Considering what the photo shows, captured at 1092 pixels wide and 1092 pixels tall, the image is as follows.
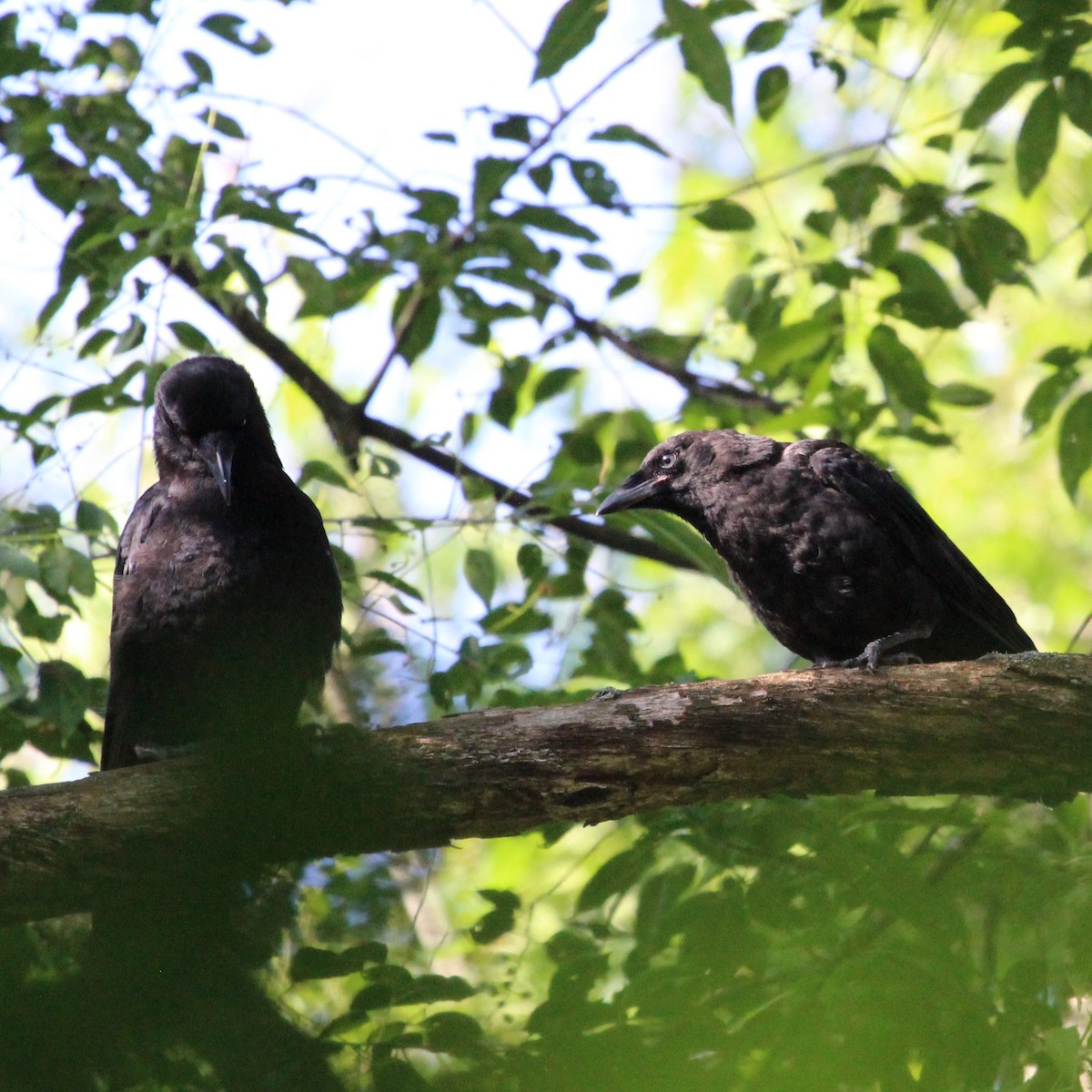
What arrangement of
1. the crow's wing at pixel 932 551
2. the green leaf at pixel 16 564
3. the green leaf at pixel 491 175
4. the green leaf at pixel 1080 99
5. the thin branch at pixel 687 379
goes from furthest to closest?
the thin branch at pixel 687 379 → the green leaf at pixel 491 175 → the crow's wing at pixel 932 551 → the green leaf at pixel 1080 99 → the green leaf at pixel 16 564

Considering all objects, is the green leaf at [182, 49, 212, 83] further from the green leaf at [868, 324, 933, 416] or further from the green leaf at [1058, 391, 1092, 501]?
the green leaf at [1058, 391, 1092, 501]

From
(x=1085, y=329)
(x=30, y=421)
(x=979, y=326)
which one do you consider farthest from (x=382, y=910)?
(x=979, y=326)

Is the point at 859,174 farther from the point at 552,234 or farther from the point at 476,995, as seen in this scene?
the point at 476,995

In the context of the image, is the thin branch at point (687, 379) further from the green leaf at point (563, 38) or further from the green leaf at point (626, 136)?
the green leaf at point (563, 38)

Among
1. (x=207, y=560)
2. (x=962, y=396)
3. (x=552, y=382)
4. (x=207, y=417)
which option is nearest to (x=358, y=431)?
(x=552, y=382)

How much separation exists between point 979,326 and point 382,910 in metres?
9.99

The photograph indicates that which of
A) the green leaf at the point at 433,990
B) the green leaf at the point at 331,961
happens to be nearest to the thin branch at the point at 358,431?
the green leaf at the point at 433,990

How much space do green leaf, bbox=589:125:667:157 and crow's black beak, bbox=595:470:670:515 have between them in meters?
1.17

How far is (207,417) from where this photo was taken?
156 inches

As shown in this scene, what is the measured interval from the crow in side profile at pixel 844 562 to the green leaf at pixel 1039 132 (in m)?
1.09

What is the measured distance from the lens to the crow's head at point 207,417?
155 inches

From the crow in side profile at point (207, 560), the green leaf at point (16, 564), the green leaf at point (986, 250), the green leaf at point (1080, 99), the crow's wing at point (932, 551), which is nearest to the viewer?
the green leaf at point (16, 564)

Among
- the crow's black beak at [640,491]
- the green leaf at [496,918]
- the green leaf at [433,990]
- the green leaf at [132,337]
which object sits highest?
the green leaf at [132,337]

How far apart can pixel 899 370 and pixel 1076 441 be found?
77 cm
